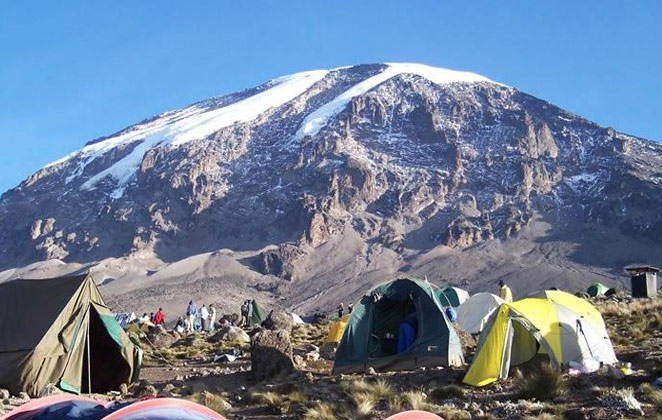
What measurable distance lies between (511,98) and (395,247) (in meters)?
67.2

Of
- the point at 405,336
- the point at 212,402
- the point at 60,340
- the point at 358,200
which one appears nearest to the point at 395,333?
the point at 405,336

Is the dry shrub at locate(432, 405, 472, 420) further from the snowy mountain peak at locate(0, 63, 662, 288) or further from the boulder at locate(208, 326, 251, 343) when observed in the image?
the snowy mountain peak at locate(0, 63, 662, 288)

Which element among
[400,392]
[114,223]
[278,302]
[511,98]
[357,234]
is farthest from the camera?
[511,98]

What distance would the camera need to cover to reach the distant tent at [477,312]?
24.4 metres

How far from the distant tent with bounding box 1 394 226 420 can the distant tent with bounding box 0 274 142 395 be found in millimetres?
5881

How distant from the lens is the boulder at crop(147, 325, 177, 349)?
82.1ft

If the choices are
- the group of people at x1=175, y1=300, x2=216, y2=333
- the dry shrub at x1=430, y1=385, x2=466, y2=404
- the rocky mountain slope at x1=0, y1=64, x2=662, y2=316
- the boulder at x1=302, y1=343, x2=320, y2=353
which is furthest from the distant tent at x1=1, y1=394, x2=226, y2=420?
the rocky mountain slope at x1=0, y1=64, x2=662, y2=316

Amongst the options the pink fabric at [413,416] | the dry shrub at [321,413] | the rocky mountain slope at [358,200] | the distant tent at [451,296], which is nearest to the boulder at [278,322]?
the distant tent at [451,296]

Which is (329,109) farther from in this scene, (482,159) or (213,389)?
(213,389)

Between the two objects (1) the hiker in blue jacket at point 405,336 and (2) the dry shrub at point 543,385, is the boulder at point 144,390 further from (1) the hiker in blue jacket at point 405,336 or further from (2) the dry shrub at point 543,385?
(2) the dry shrub at point 543,385

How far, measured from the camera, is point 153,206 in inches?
6033

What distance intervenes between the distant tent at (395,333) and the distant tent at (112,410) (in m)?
8.37

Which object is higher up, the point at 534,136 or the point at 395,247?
the point at 534,136

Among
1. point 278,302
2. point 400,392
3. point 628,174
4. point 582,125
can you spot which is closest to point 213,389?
point 400,392
